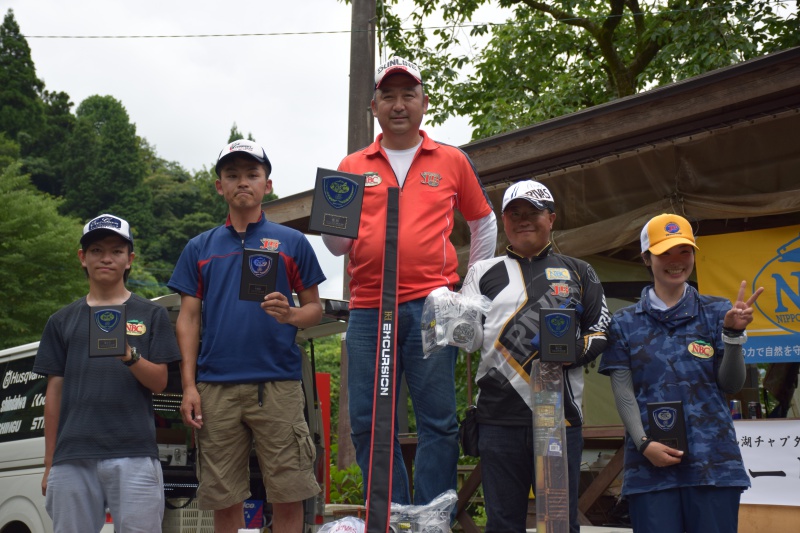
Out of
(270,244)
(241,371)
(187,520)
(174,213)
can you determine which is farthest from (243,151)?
(174,213)

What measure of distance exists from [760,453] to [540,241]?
3.22 m

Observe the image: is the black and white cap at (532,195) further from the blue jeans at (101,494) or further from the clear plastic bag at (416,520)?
the blue jeans at (101,494)

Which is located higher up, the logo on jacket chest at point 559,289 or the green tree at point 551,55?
the green tree at point 551,55

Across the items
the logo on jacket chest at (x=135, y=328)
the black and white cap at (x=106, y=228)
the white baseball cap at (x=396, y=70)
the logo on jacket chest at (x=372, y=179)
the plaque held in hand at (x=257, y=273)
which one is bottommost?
the logo on jacket chest at (x=135, y=328)

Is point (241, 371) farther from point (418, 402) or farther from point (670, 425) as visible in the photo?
point (670, 425)

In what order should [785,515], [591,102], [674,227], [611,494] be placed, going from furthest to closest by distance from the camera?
[591,102], [611,494], [785,515], [674,227]

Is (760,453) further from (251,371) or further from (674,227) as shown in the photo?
(251,371)

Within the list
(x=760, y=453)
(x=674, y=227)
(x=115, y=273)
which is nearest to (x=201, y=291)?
(x=115, y=273)

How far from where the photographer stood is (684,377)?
138 inches

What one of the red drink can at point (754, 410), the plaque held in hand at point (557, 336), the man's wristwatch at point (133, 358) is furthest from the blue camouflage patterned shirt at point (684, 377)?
the red drink can at point (754, 410)

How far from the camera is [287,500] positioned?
3650 millimetres

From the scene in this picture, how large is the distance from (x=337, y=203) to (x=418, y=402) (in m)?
0.88

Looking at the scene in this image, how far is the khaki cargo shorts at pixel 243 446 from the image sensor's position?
3635 mm

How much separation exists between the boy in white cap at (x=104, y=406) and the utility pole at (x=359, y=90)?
5.39 m
